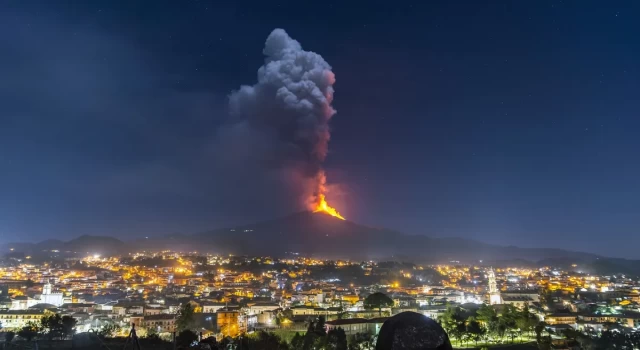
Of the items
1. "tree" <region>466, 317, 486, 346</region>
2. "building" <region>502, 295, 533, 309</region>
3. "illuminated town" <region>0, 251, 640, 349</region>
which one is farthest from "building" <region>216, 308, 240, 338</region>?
"building" <region>502, 295, 533, 309</region>

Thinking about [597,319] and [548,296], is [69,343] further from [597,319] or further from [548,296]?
[548,296]

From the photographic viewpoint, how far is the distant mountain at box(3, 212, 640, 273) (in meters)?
135

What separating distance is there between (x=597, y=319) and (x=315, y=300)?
75.6 ft

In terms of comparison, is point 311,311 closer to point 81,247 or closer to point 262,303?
point 262,303

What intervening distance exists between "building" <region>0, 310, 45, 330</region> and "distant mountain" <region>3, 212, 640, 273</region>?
3745 inches

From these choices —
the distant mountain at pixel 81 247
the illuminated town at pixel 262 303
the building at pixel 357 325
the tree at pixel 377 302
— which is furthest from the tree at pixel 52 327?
the distant mountain at pixel 81 247

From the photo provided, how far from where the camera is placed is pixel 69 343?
1764cm

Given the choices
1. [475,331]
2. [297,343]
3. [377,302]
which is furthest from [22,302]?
[475,331]

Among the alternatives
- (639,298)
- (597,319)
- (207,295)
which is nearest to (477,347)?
(597,319)

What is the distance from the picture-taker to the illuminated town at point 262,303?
2909cm

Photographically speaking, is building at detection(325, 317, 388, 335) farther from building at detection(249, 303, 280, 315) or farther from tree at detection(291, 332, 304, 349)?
building at detection(249, 303, 280, 315)

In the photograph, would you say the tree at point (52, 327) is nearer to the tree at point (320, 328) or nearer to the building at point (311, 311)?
the tree at point (320, 328)

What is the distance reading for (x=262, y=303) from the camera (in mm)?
39688

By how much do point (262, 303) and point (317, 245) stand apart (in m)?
106
